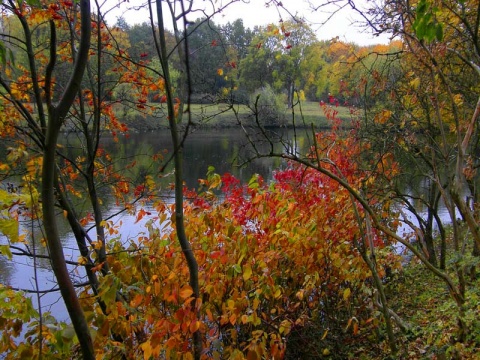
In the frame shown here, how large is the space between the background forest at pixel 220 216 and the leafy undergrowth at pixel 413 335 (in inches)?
1.4

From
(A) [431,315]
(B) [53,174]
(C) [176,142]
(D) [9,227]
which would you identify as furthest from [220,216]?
(A) [431,315]

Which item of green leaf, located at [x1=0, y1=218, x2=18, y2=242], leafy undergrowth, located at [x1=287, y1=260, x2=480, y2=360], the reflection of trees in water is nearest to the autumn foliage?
leafy undergrowth, located at [x1=287, y1=260, x2=480, y2=360]

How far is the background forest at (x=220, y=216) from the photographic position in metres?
2.43

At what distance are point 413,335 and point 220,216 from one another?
10.2 feet

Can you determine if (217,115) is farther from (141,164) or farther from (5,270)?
(141,164)

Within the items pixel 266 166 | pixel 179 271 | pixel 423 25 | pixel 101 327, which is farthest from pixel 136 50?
pixel 266 166

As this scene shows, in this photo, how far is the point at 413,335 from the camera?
563 centimetres

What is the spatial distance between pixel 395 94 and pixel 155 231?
415cm

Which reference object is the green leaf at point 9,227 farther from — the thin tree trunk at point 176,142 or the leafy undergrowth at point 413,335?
the leafy undergrowth at point 413,335

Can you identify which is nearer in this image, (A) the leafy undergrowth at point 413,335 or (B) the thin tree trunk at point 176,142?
(B) the thin tree trunk at point 176,142

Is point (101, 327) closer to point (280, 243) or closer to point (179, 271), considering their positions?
point (179, 271)

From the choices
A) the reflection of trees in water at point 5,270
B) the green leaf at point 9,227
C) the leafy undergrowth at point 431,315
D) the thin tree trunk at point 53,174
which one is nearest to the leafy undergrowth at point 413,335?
the leafy undergrowth at point 431,315

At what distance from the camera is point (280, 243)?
17.8 ft

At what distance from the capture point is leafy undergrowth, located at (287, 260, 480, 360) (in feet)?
13.4
